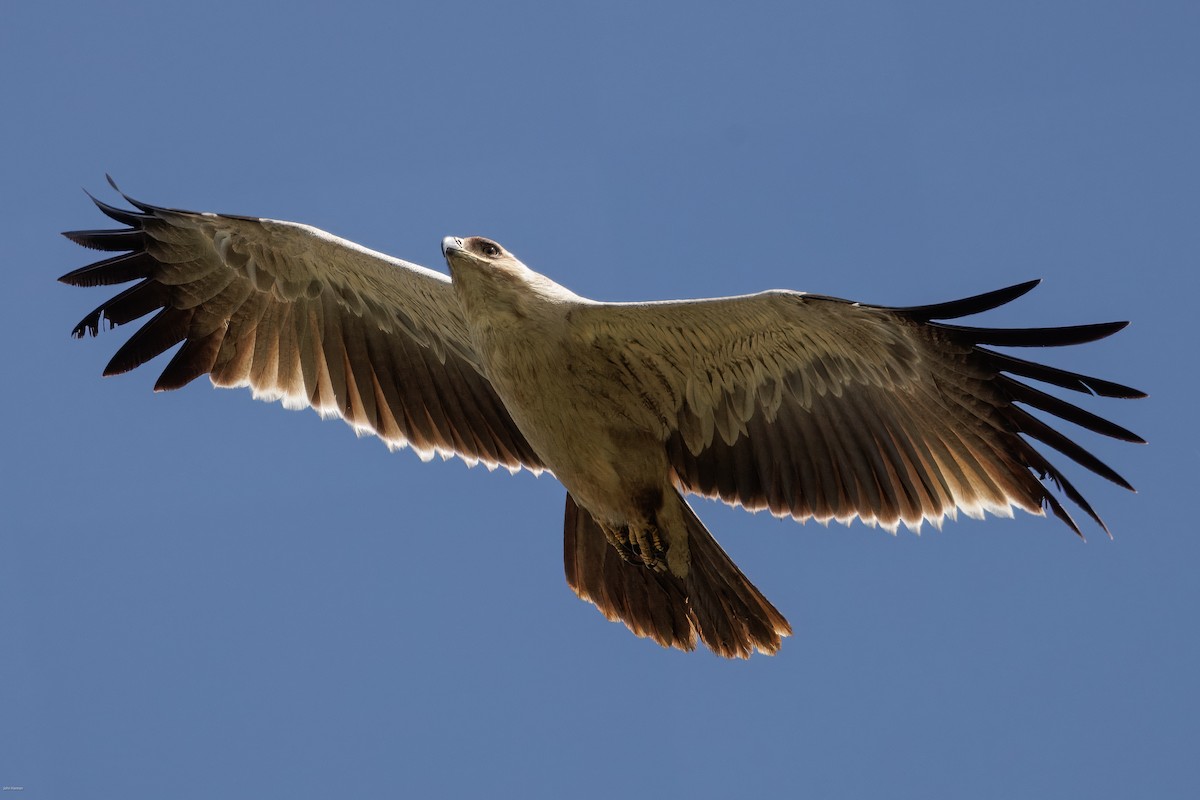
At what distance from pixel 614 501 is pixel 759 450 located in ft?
2.60

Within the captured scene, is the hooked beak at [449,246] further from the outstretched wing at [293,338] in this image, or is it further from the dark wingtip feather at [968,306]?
the dark wingtip feather at [968,306]

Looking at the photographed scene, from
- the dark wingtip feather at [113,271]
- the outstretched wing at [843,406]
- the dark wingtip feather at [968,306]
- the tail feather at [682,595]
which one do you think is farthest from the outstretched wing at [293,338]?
the dark wingtip feather at [968,306]

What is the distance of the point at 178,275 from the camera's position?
766 cm

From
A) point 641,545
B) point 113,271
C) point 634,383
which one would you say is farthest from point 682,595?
point 113,271

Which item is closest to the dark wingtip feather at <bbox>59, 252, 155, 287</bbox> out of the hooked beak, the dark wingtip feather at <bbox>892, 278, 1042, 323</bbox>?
the hooked beak

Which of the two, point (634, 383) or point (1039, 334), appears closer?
point (1039, 334)

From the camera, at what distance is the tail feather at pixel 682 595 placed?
6.85 m

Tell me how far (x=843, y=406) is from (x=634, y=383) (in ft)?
3.36

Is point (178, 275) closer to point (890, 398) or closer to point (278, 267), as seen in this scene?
point (278, 267)

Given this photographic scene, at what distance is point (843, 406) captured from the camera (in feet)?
22.4

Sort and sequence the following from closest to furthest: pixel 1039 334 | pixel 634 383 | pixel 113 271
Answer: pixel 1039 334
pixel 634 383
pixel 113 271

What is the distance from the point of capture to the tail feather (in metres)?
6.85

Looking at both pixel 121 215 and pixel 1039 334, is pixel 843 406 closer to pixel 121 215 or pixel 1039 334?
pixel 1039 334

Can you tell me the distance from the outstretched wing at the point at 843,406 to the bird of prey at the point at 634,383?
0.01 meters
